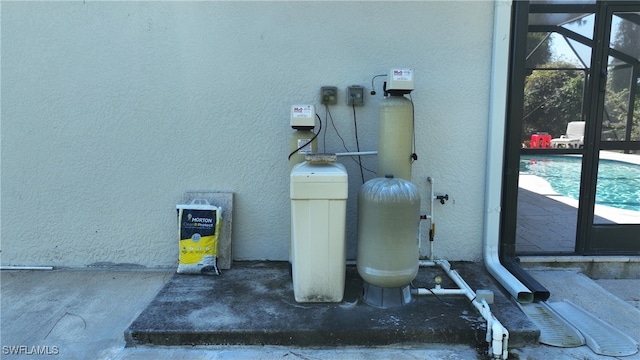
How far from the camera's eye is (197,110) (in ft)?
10.2

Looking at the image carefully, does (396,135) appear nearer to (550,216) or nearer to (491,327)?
(491,327)

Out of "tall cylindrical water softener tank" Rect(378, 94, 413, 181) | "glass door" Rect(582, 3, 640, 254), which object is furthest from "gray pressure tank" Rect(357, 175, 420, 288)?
"glass door" Rect(582, 3, 640, 254)

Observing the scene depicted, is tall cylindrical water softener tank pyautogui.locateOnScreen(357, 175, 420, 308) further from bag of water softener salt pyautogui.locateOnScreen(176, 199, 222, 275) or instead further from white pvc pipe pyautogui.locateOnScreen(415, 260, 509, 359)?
bag of water softener salt pyautogui.locateOnScreen(176, 199, 222, 275)

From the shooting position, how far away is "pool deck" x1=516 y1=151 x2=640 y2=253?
3.35 metres

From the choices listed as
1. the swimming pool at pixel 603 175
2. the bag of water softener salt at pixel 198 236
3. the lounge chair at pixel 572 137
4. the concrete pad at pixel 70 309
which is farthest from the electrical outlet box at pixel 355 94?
the concrete pad at pixel 70 309

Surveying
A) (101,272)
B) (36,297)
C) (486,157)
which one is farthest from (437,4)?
(36,297)

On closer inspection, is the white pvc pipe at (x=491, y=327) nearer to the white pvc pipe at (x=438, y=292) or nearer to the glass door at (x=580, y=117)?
the white pvc pipe at (x=438, y=292)

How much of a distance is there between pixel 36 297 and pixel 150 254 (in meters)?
0.80

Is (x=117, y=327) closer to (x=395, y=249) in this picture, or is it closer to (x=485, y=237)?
(x=395, y=249)

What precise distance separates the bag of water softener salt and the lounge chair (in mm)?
2837

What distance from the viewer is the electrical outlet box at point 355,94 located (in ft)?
9.96

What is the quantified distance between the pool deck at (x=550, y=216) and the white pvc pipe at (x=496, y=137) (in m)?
0.36

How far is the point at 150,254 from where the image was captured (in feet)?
Answer: 10.7

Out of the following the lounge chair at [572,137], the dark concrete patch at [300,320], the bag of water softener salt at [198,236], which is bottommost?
the dark concrete patch at [300,320]
